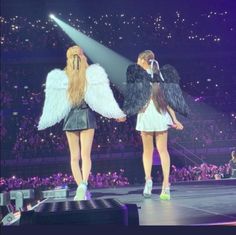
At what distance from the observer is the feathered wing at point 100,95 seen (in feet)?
8.87

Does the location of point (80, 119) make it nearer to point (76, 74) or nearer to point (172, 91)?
point (76, 74)

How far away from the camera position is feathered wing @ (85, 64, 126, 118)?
2.71 metres

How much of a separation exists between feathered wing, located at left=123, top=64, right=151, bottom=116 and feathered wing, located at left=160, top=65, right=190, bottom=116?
122 millimetres

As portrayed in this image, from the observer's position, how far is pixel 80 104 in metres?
2.71

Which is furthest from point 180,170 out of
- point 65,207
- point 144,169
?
point 65,207

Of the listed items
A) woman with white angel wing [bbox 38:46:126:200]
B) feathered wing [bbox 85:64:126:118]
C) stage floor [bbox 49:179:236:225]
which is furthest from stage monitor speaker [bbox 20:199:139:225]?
feathered wing [bbox 85:64:126:118]

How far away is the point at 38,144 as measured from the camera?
3.52 meters

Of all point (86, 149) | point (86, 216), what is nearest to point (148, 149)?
point (86, 149)

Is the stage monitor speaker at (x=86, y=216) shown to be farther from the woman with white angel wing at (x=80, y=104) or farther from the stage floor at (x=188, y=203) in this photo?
the woman with white angel wing at (x=80, y=104)

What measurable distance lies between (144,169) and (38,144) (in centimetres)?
122

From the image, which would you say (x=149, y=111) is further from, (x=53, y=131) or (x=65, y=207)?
(x=65, y=207)

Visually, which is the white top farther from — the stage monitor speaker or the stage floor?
the stage monitor speaker

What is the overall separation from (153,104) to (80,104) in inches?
20.6

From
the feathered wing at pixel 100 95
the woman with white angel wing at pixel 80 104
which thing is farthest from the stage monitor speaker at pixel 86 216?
the feathered wing at pixel 100 95
